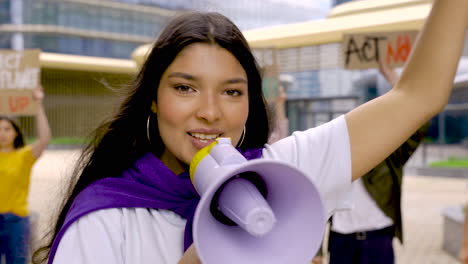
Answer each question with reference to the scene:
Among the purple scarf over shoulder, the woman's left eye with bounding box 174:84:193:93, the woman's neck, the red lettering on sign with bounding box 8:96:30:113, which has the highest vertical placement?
the woman's left eye with bounding box 174:84:193:93

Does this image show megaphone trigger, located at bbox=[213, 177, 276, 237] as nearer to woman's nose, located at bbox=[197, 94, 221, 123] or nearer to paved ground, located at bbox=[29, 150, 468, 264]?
woman's nose, located at bbox=[197, 94, 221, 123]

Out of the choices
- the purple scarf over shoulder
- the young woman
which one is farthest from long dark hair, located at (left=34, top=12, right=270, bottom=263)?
the purple scarf over shoulder

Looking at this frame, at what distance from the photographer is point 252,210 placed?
825 mm

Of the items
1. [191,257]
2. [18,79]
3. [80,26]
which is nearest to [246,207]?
[191,257]

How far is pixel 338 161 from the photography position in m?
1.28

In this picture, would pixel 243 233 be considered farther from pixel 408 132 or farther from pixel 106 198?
pixel 408 132

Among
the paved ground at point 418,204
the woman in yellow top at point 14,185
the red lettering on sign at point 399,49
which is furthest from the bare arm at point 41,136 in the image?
the red lettering on sign at point 399,49

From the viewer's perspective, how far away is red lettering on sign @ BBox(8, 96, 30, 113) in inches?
194

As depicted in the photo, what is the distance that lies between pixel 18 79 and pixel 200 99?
4.36 meters

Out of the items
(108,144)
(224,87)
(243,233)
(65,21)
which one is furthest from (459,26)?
(65,21)

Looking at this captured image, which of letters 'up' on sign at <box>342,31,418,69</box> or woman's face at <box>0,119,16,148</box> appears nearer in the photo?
letters 'up' on sign at <box>342,31,418,69</box>

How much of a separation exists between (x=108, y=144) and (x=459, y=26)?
951mm

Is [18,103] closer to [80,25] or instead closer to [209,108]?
[209,108]

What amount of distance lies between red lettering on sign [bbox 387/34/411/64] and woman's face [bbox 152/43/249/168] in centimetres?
298
